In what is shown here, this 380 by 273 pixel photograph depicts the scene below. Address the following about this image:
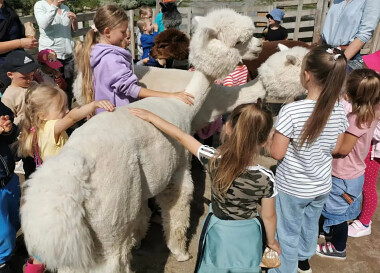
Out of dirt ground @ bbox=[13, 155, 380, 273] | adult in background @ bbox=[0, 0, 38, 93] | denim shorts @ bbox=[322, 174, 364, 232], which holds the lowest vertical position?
dirt ground @ bbox=[13, 155, 380, 273]

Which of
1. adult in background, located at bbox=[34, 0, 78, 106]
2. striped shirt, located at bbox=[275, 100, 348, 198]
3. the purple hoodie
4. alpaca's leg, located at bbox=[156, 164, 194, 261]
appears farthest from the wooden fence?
striped shirt, located at bbox=[275, 100, 348, 198]

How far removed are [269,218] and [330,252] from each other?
1.35 m

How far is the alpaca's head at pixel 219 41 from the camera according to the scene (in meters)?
2.37

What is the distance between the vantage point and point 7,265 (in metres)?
2.08

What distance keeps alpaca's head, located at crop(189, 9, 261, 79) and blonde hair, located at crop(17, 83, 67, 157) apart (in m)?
1.06

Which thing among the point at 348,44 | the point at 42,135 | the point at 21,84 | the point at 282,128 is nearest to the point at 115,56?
the point at 42,135

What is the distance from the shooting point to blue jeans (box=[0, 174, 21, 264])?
2.01 meters

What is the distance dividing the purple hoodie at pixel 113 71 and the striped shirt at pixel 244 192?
3.27 feet

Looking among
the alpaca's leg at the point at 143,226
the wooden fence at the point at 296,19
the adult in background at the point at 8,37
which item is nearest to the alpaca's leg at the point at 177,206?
the alpaca's leg at the point at 143,226

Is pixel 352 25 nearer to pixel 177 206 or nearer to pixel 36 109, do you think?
pixel 177 206

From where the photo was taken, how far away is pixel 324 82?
1.88 m

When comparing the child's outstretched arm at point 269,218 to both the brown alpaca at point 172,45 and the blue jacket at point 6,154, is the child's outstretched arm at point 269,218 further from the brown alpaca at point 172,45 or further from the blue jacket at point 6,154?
the brown alpaca at point 172,45

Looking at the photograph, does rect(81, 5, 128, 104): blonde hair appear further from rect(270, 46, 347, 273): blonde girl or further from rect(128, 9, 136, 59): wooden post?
rect(128, 9, 136, 59): wooden post

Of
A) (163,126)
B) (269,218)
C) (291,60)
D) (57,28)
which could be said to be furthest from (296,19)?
(269,218)
